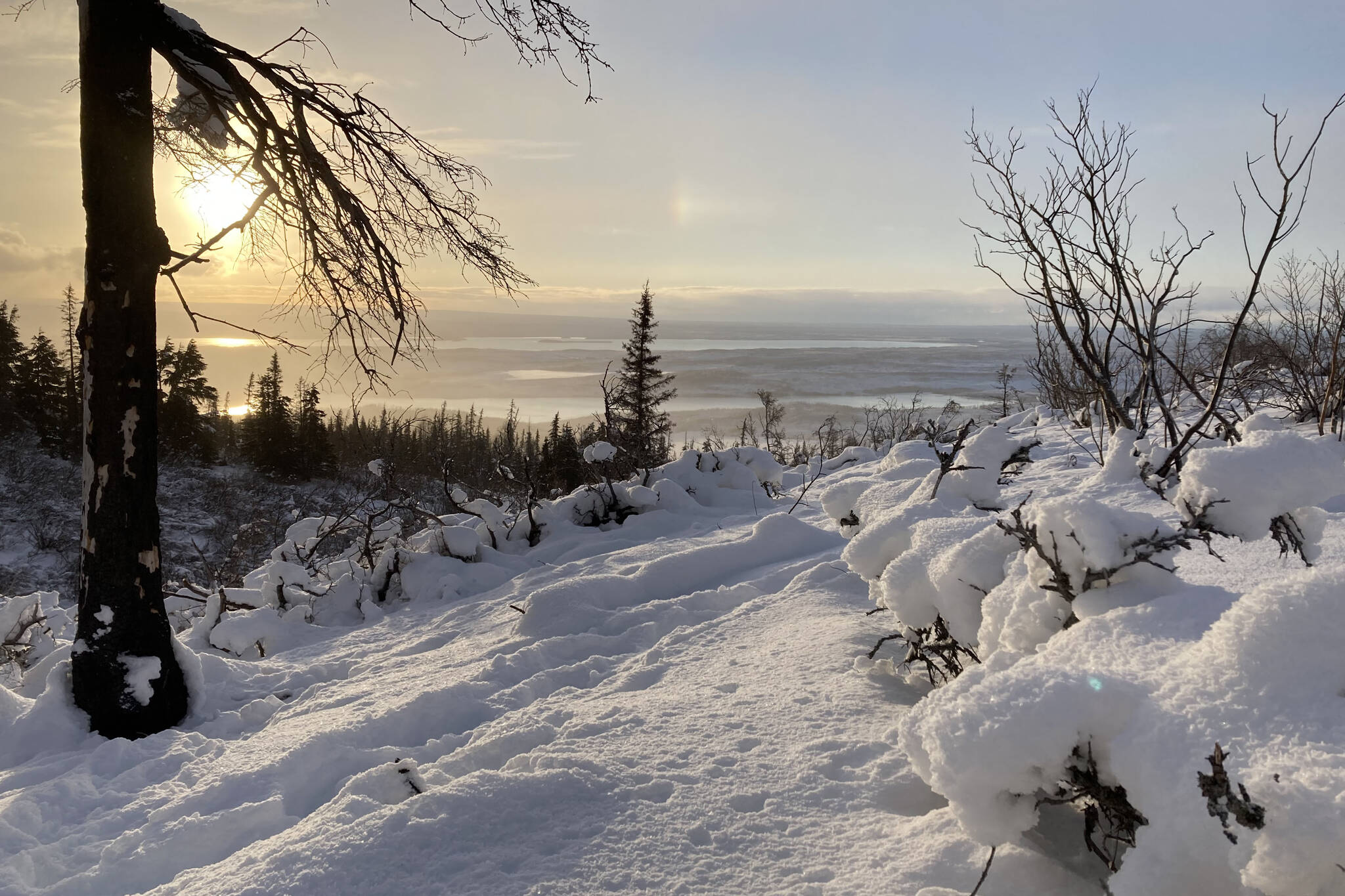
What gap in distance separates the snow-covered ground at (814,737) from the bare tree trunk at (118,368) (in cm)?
25

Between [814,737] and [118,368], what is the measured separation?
3.63 metres

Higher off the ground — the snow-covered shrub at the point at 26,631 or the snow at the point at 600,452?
the snow at the point at 600,452

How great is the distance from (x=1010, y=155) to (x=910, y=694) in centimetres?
515

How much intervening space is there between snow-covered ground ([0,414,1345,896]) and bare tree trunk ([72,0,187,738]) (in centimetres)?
25

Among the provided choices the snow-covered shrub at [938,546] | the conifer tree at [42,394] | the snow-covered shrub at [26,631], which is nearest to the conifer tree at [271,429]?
the conifer tree at [42,394]

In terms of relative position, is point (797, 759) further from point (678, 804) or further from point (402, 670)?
point (402, 670)

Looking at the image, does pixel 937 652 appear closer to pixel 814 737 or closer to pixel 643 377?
pixel 814 737

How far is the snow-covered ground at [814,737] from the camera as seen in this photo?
1.41 m

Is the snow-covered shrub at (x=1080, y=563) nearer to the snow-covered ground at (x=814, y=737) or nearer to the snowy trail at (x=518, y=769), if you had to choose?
the snow-covered ground at (x=814, y=737)

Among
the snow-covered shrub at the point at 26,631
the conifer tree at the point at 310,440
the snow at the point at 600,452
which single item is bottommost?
the conifer tree at the point at 310,440

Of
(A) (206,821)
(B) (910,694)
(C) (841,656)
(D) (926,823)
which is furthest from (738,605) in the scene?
(A) (206,821)

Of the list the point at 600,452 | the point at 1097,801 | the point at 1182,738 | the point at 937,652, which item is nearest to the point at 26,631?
the point at 600,452

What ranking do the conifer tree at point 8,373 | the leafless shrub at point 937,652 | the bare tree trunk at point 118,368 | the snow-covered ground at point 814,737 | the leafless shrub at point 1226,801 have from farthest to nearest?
the conifer tree at point 8,373
the bare tree trunk at point 118,368
the leafless shrub at point 937,652
the snow-covered ground at point 814,737
the leafless shrub at point 1226,801

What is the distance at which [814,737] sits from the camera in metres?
2.51
